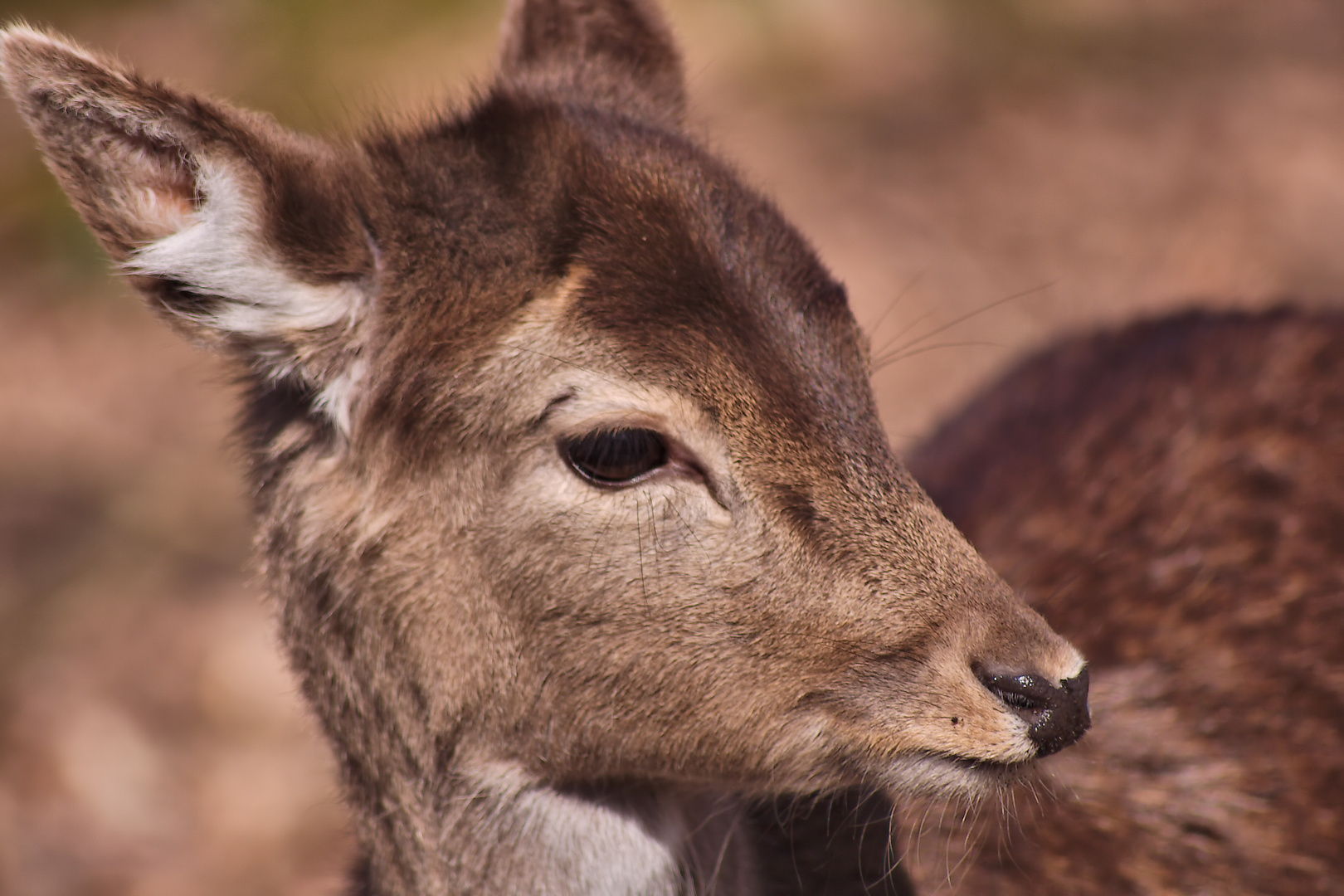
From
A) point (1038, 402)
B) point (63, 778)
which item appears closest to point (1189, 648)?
point (1038, 402)

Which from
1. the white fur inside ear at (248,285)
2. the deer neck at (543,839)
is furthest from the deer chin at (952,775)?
the white fur inside ear at (248,285)

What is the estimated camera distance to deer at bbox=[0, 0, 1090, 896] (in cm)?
243

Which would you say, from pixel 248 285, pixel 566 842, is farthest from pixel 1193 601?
pixel 248 285

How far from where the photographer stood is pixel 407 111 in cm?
500

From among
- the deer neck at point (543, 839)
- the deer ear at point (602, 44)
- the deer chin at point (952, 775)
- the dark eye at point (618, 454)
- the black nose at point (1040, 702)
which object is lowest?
the deer neck at point (543, 839)

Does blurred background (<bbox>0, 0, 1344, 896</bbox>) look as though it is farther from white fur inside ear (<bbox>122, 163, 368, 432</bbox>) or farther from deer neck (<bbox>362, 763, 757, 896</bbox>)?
deer neck (<bbox>362, 763, 757, 896</bbox>)

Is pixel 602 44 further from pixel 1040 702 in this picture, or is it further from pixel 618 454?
pixel 1040 702

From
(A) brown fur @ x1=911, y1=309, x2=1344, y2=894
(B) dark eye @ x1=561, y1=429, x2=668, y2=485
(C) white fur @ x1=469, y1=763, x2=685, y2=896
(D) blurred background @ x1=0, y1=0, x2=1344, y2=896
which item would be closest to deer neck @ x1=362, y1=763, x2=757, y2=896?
(C) white fur @ x1=469, y1=763, x2=685, y2=896

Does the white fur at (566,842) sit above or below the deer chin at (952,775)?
below

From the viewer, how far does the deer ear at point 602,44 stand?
3449 millimetres

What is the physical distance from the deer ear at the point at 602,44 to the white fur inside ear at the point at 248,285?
3.55 feet

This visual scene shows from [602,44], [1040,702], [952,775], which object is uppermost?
[602,44]

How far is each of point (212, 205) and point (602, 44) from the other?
1396 mm

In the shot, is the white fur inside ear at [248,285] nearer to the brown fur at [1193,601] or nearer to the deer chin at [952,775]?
the deer chin at [952,775]
